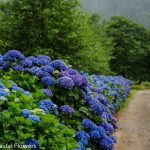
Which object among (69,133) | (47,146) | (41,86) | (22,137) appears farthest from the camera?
(41,86)

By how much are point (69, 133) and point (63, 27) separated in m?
13.0

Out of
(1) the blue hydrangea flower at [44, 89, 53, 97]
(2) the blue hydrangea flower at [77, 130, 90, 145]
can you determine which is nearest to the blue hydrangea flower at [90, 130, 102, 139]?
(2) the blue hydrangea flower at [77, 130, 90, 145]

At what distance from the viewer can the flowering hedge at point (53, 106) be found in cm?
615

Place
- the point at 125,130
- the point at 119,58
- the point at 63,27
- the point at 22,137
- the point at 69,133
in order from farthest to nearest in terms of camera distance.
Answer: the point at 119,58 → the point at 63,27 → the point at 125,130 → the point at 69,133 → the point at 22,137

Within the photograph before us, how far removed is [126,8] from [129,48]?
277 ft

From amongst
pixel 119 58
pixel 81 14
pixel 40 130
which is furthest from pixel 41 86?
pixel 119 58

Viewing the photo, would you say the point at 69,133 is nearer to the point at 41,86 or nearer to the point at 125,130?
the point at 41,86

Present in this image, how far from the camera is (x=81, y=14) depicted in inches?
807

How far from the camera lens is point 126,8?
14050 centimetres

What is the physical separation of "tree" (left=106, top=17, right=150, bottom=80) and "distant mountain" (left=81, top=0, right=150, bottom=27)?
64475mm

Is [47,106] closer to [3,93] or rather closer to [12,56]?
[3,93]

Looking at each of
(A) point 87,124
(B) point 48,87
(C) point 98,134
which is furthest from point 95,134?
(B) point 48,87

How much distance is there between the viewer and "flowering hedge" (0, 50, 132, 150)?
6.15m

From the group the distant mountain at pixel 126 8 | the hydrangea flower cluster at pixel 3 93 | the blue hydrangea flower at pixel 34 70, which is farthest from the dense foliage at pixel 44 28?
the distant mountain at pixel 126 8
